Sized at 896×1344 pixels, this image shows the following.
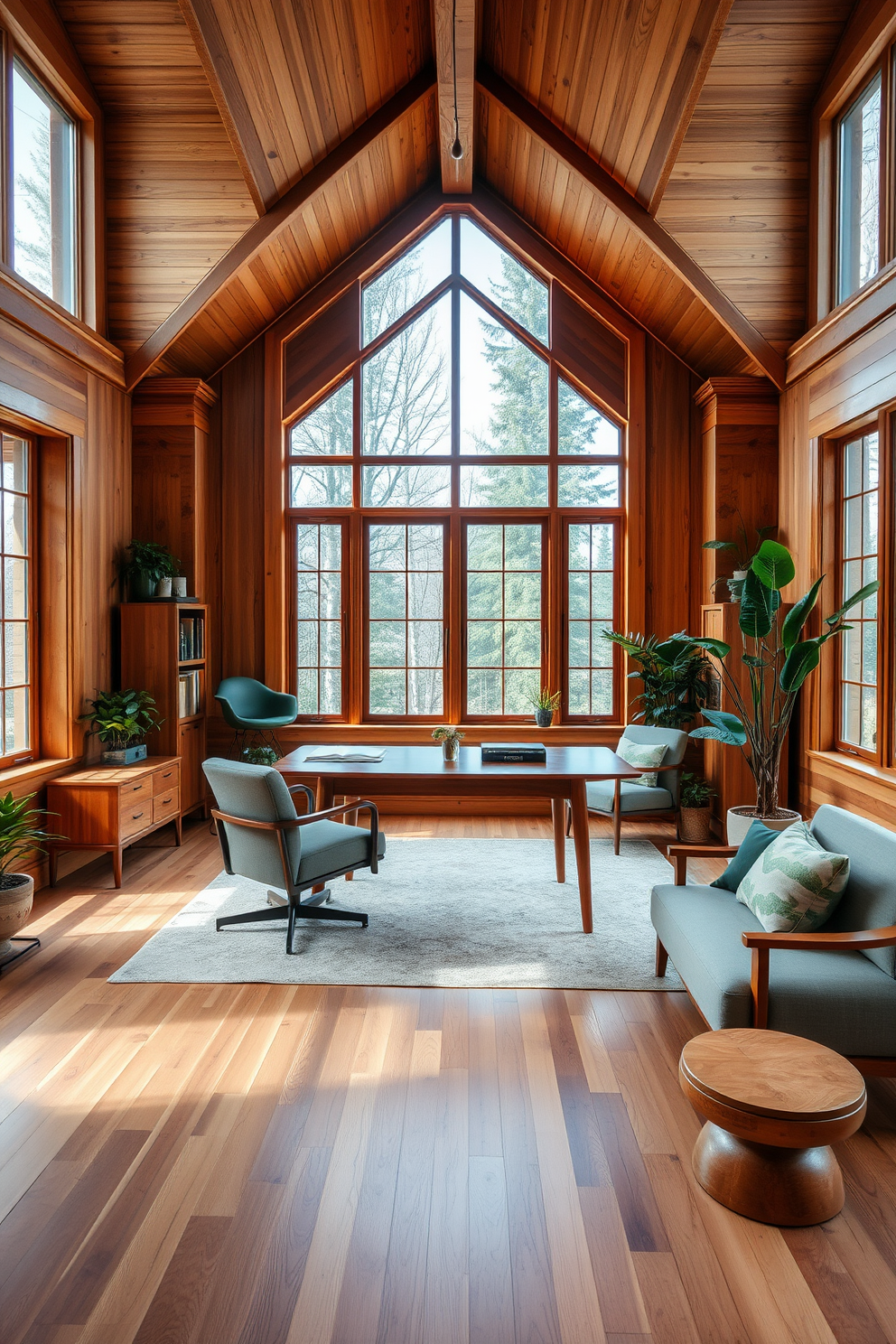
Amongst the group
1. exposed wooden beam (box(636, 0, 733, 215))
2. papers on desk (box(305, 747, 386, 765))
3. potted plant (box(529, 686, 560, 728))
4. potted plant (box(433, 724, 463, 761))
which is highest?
exposed wooden beam (box(636, 0, 733, 215))

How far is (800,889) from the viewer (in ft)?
9.36

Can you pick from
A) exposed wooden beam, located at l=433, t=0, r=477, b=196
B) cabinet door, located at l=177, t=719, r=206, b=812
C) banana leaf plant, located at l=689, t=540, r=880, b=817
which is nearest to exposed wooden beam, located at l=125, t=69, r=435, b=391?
exposed wooden beam, located at l=433, t=0, r=477, b=196

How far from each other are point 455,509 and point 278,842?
3.95m

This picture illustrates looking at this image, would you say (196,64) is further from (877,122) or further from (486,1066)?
(486,1066)

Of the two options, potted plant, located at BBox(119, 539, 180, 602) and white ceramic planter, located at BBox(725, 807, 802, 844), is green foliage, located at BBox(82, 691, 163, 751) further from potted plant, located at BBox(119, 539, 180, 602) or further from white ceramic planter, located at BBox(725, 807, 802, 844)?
white ceramic planter, located at BBox(725, 807, 802, 844)

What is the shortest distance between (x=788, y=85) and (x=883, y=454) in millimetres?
2250

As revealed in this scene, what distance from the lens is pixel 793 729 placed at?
18.9ft

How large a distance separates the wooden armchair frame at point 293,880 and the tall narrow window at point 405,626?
2.78m

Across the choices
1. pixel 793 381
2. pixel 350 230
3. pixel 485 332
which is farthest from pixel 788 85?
pixel 350 230

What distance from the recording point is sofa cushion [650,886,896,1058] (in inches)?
101

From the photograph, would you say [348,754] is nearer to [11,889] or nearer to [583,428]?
[11,889]

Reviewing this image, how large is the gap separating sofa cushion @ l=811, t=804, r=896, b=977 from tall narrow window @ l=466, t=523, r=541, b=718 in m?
4.16

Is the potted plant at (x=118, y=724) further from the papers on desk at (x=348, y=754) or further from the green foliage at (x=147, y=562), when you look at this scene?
the papers on desk at (x=348, y=754)

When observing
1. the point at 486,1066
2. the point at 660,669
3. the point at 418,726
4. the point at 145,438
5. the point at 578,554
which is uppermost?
the point at 145,438
